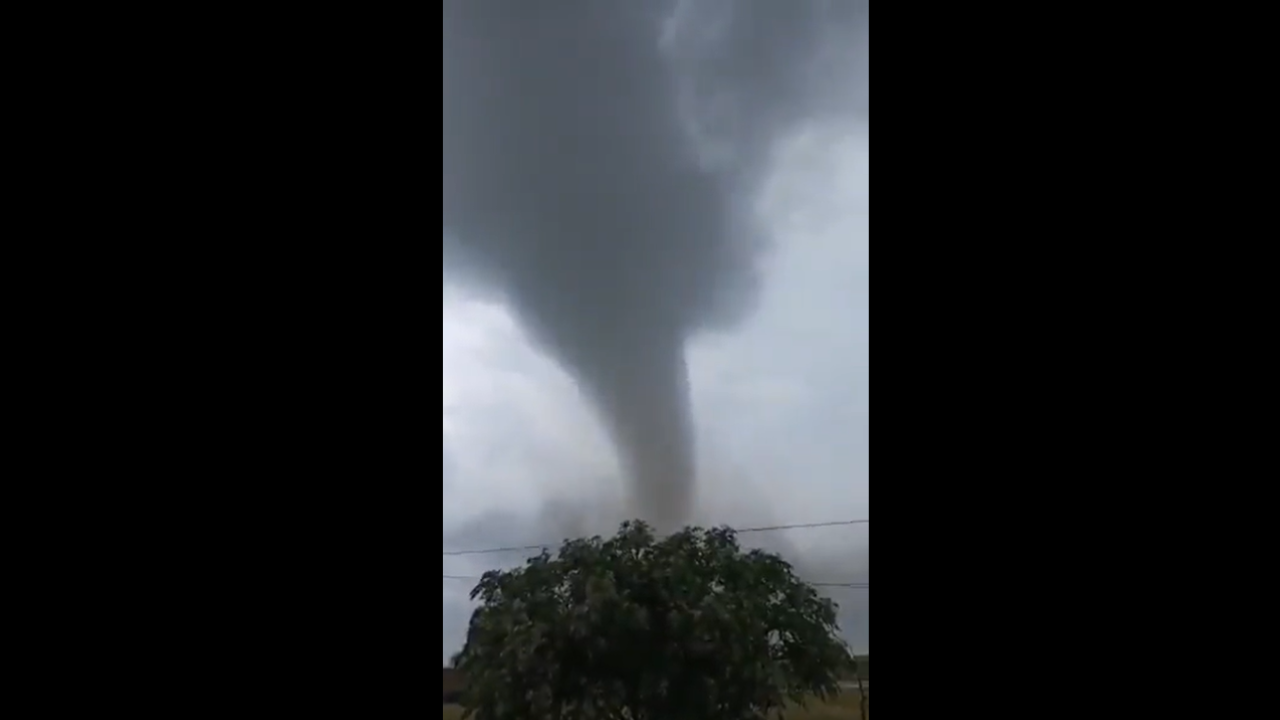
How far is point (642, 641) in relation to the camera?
2180 mm

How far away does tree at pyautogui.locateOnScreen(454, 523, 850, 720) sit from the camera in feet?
7.04

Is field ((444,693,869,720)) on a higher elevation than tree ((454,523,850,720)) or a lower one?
lower

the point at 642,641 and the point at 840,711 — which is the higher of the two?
the point at 642,641

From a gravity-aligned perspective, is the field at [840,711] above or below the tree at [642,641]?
below

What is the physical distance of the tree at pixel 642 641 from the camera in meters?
2.14
